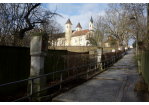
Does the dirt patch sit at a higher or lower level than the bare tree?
lower

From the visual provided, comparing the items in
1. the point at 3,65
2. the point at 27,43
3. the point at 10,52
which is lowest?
the point at 3,65

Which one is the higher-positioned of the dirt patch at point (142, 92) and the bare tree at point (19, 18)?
the bare tree at point (19, 18)

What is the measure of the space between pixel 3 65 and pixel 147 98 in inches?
227

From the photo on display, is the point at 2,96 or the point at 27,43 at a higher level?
the point at 27,43

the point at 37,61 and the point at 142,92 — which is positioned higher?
the point at 37,61

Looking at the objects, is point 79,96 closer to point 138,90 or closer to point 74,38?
point 138,90

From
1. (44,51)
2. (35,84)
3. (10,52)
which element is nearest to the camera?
(35,84)

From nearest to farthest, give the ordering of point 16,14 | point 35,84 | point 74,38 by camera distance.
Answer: point 35,84
point 16,14
point 74,38

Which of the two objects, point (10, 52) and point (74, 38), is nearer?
point (10, 52)

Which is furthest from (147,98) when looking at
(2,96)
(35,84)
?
(2,96)

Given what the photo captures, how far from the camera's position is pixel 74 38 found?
75.7 m

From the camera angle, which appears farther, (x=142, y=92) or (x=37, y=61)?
(x=142, y=92)

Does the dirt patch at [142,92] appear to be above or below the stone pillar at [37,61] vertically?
below

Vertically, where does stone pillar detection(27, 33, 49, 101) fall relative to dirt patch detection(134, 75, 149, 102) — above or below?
above
